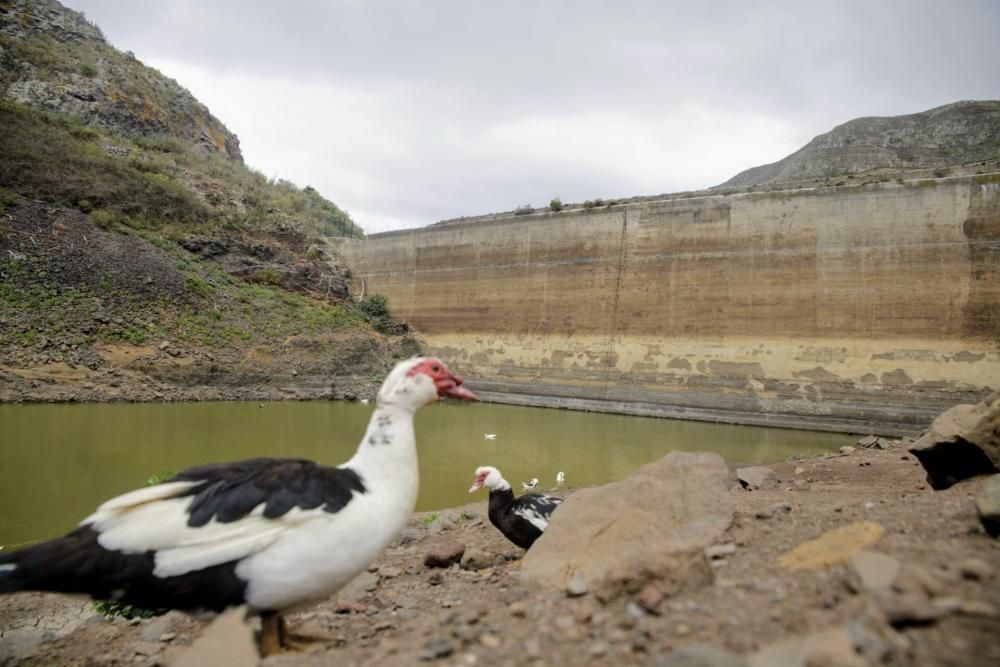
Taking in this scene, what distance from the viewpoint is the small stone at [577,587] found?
6.89 ft

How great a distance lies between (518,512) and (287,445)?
7.80m

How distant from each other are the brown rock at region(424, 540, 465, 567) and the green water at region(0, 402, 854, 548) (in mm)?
3056

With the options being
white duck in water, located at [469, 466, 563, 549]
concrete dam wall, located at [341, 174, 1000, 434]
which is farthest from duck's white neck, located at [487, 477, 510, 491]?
concrete dam wall, located at [341, 174, 1000, 434]

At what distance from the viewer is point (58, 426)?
1101 centimetres

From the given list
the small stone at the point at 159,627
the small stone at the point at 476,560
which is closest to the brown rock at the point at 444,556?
the small stone at the point at 476,560

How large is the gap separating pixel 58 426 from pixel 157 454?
146 inches

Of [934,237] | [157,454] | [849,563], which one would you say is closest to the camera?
[849,563]

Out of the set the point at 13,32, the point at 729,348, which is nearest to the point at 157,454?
the point at 729,348

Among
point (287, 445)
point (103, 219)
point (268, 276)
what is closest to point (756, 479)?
point (287, 445)

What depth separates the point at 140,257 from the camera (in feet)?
67.7

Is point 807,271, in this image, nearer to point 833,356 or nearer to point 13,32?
point 833,356

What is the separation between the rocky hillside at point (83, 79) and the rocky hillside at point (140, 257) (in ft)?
0.29

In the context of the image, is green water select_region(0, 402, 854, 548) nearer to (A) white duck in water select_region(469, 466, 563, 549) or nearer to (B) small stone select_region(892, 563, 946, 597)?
(A) white duck in water select_region(469, 466, 563, 549)

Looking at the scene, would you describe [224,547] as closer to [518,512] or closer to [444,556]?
[444,556]
